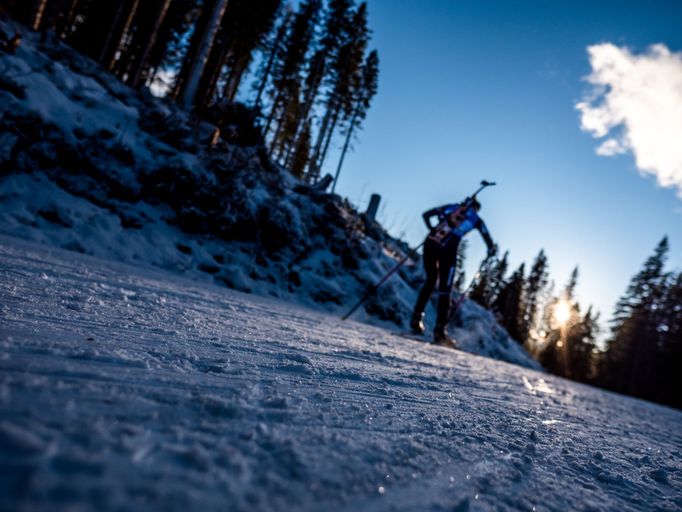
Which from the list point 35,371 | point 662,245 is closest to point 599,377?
point 662,245

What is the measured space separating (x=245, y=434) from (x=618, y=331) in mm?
42891

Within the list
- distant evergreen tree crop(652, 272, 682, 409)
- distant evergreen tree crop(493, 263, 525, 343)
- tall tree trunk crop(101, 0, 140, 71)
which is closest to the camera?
tall tree trunk crop(101, 0, 140, 71)

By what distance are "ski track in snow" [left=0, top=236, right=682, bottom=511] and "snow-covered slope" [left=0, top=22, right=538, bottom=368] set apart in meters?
3.73

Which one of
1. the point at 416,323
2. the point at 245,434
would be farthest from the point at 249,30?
the point at 245,434

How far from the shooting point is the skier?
5684 millimetres

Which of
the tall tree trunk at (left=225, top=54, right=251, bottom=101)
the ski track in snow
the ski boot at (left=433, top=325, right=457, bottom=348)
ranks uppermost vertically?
the tall tree trunk at (left=225, top=54, right=251, bottom=101)

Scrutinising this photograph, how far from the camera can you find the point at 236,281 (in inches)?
249

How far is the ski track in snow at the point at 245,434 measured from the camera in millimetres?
504

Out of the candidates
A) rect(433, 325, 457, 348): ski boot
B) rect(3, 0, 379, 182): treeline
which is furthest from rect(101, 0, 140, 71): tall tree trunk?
rect(433, 325, 457, 348): ski boot

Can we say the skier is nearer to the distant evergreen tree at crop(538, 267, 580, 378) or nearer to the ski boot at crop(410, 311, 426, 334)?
the ski boot at crop(410, 311, 426, 334)

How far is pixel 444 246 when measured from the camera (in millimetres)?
5672

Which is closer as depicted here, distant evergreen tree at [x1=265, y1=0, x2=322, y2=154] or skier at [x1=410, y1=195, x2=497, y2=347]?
skier at [x1=410, y1=195, x2=497, y2=347]

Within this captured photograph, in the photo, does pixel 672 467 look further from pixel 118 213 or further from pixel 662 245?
pixel 662 245

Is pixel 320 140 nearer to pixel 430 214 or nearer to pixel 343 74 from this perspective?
pixel 343 74
